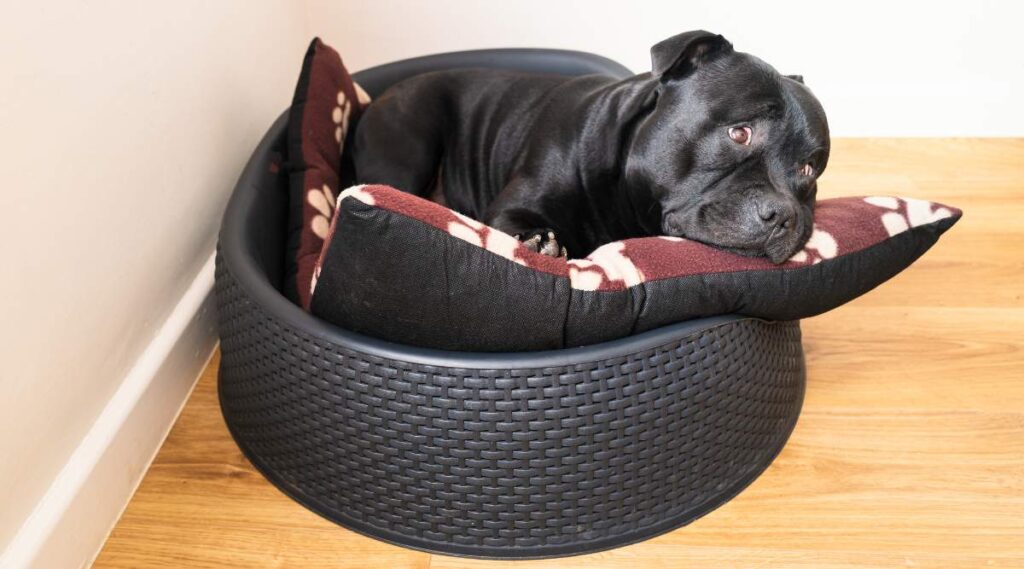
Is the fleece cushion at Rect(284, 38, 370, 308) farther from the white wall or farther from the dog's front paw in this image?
the white wall

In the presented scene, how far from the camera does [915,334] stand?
2.12 m

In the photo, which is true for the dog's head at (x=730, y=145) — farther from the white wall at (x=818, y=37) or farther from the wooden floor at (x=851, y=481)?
the white wall at (x=818, y=37)

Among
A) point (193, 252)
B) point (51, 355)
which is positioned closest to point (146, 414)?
point (51, 355)

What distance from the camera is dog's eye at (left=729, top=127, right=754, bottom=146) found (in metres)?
1.69

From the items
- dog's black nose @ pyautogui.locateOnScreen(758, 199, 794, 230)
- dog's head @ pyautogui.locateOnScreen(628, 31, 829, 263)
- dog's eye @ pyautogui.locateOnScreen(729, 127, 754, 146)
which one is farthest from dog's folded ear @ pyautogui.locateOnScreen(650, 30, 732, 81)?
dog's black nose @ pyautogui.locateOnScreen(758, 199, 794, 230)

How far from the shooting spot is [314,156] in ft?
6.95

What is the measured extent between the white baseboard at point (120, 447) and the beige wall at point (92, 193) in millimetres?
25

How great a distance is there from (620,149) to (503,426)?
0.70m

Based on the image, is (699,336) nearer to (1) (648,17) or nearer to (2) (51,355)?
(2) (51,355)

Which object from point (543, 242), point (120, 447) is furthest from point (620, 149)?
point (120, 447)

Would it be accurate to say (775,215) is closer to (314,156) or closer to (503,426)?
(503,426)

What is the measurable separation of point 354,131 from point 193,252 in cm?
50

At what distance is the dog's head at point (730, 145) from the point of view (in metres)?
1.66

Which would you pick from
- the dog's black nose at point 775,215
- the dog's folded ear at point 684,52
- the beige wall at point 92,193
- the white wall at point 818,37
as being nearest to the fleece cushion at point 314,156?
the beige wall at point 92,193
